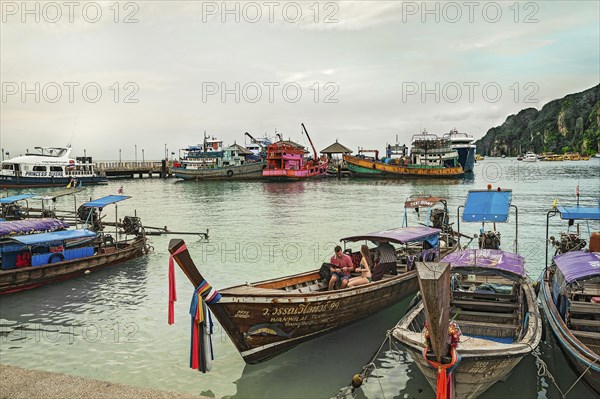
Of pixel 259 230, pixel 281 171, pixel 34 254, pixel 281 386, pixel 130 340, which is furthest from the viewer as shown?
pixel 281 171

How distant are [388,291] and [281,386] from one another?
165 inches

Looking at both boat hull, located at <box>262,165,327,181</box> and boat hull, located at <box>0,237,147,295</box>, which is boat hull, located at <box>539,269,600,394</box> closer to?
boat hull, located at <box>0,237,147,295</box>

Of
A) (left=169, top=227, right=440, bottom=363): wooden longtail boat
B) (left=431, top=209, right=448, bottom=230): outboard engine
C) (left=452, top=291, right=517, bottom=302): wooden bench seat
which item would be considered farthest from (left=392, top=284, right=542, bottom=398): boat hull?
(left=431, top=209, right=448, bottom=230): outboard engine

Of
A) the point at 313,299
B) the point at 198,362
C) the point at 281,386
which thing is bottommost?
the point at 281,386

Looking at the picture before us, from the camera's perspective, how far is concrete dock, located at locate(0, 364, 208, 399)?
22.1 feet

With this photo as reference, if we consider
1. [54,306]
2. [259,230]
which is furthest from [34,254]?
[259,230]

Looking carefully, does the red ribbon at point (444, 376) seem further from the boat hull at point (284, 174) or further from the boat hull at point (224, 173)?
the boat hull at point (224, 173)

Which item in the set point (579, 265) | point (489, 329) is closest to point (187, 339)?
point (489, 329)

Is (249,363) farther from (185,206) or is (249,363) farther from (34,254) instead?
(185,206)

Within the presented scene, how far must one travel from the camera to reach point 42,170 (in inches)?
2429

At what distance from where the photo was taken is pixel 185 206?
Answer: 42688 millimetres

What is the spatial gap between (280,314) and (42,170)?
206 feet

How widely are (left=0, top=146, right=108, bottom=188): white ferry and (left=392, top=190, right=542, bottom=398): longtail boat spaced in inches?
2267

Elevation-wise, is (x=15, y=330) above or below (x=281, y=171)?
below
